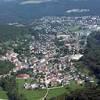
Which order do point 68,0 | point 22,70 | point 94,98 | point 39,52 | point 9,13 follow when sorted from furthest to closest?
point 68,0
point 9,13
point 39,52
point 22,70
point 94,98

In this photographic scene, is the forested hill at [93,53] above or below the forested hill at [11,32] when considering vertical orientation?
below

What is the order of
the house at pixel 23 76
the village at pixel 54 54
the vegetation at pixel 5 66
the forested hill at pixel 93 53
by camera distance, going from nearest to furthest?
the village at pixel 54 54 → the house at pixel 23 76 → the forested hill at pixel 93 53 → the vegetation at pixel 5 66

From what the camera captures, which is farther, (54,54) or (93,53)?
(54,54)

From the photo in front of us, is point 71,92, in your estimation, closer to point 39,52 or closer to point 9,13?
point 39,52

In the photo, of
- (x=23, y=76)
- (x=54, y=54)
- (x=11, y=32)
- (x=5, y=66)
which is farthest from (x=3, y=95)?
(x=11, y=32)

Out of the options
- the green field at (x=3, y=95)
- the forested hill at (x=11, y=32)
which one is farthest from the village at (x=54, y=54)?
the green field at (x=3, y=95)

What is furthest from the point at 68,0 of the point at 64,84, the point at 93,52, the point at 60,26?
the point at 64,84

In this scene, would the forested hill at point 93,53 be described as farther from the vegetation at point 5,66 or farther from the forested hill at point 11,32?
the forested hill at point 11,32

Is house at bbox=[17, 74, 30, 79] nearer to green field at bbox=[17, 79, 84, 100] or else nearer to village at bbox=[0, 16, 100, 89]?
village at bbox=[0, 16, 100, 89]

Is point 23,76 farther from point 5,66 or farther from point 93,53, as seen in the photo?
point 93,53
